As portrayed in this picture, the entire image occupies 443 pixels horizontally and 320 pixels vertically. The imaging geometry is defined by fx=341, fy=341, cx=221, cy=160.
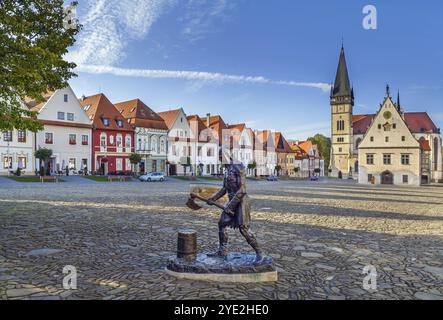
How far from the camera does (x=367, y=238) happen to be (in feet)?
29.0

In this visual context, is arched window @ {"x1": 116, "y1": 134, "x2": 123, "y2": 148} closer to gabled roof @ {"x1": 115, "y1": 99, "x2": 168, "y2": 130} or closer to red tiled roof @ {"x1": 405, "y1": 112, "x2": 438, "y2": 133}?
gabled roof @ {"x1": 115, "y1": 99, "x2": 168, "y2": 130}

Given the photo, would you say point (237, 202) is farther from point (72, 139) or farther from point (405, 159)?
point (405, 159)

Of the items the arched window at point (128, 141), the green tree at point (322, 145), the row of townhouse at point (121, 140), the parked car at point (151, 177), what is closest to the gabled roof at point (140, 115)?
the row of townhouse at point (121, 140)

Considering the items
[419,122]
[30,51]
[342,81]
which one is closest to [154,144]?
[30,51]

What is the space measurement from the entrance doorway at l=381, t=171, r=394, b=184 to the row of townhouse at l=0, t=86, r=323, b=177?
22.3 m

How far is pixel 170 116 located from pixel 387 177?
36935 mm

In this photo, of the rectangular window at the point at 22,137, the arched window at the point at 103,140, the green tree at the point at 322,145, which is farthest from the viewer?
the green tree at the point at 322,145

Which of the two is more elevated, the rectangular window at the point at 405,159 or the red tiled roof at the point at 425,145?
the red tiled roof at the point at 425,145

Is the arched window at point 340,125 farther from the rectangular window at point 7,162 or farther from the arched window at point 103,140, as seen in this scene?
the rectangular window at point 7,162

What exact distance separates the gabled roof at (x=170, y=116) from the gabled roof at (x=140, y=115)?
4.60 feet

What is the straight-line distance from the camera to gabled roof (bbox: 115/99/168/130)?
54.2 m

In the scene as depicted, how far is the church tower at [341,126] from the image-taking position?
84.2 meters

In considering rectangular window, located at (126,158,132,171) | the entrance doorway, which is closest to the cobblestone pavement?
rectangular window, located at (126,158,132,171)

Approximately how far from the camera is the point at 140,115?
55188 millimetres
